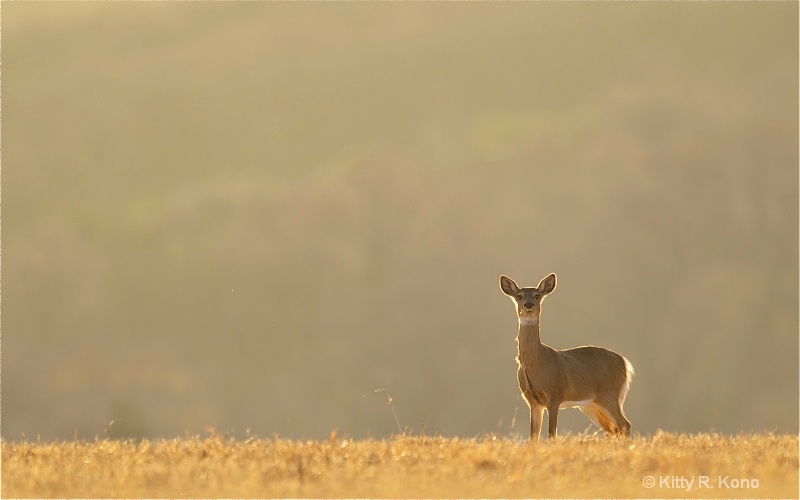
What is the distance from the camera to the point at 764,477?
1114cm

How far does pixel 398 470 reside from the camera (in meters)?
11.4

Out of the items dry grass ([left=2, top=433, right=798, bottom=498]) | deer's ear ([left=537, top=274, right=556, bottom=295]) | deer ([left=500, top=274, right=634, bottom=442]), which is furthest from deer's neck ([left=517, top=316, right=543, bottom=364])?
dry grass ([left=2, top=433, right=798, bottom=498])

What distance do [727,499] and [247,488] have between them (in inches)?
151

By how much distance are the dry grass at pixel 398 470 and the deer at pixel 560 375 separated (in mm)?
2799

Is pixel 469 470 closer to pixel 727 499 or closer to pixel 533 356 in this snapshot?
pixel 727 499

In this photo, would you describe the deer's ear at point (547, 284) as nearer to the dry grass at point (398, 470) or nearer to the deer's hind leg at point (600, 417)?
the deer's hind leg at point (600, 417)

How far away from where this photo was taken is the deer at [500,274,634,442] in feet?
54.4

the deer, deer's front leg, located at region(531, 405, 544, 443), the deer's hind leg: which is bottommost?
the deer's hind leg

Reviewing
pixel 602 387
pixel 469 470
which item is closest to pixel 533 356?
pixel 602 387

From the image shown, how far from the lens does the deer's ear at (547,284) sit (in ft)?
57.1

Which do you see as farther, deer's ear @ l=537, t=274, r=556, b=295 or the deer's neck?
deer's ear @ l=537, t=274, r=556, b=295

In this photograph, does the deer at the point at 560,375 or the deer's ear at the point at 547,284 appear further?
the deer's ear at the point at 547,284

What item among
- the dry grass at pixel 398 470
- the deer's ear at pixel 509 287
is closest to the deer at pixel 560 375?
the deer's ear at pixel 509 287

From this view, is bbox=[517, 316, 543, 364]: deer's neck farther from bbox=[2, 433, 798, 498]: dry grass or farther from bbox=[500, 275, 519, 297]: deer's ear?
bbox=[2, 433, 798, 498]: dry grass
